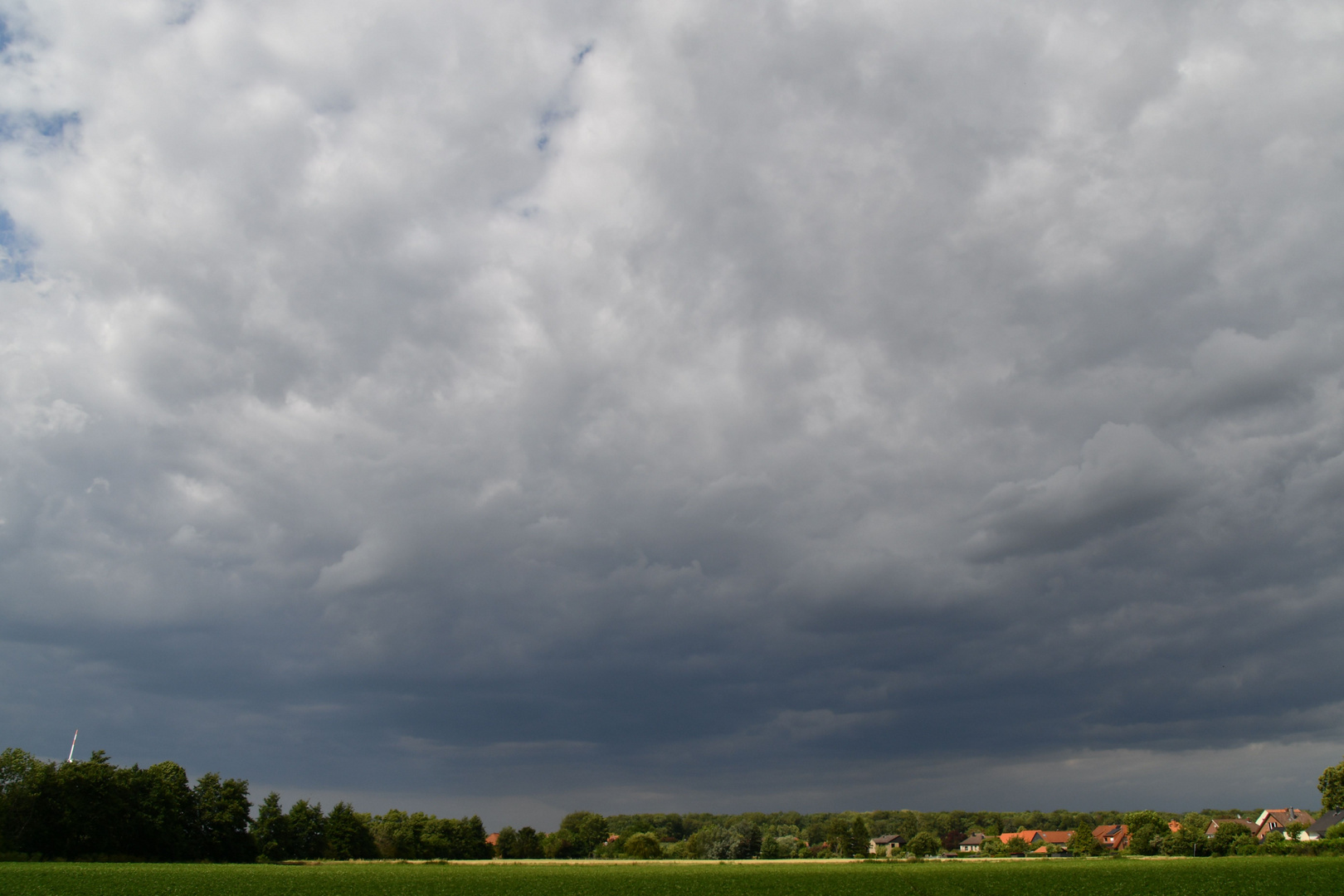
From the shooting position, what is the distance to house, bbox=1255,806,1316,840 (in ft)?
593

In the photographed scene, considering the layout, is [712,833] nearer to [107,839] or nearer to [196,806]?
[196,806]

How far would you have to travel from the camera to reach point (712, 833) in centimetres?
15125

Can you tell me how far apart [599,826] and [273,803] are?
8555 cm

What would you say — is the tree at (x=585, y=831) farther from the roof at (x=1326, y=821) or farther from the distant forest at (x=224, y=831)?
the roof at (x=1326, y=821)

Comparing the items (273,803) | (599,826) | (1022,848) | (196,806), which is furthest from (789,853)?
(196,806)

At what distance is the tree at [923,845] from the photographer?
15705 centimetres

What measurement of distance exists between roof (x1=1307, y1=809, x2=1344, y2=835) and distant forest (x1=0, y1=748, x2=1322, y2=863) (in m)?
20.9

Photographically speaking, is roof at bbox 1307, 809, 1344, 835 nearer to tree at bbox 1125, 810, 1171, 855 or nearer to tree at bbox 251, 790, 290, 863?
tree at bbox 1125, 810, 1171, 855

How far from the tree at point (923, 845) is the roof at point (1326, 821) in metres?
71.2

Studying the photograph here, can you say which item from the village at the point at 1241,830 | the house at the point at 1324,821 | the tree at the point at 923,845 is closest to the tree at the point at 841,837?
the village at the point at 1241,830

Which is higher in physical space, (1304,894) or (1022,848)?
(1304,894)

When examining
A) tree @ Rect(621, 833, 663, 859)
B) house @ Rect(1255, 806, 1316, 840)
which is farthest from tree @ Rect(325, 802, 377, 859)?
house @ Rect(1255, 806, 1316, 840)

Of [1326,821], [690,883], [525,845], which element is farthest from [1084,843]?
[690,883]

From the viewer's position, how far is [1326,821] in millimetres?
143875
